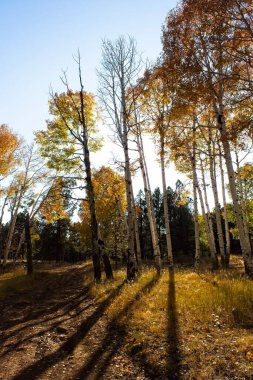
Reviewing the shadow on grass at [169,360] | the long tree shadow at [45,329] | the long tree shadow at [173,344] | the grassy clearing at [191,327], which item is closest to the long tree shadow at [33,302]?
the long tree shadow at [45,329]

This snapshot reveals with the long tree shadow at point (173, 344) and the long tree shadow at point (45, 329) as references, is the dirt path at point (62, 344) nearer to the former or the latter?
the long tree shadow at point (45, 329)

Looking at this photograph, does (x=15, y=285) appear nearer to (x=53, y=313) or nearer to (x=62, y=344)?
(x=53, y=313)

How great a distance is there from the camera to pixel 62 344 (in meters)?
5.95

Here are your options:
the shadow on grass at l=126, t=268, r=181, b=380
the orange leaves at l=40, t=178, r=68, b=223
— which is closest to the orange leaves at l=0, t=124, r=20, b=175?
the orange leaves at l=40, t=178, r=68, b=223

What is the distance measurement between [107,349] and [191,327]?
166cm

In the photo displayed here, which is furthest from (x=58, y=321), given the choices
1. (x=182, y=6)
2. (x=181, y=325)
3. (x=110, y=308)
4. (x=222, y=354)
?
(x=182, y=6)

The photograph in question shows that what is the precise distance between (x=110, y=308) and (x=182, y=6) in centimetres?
961

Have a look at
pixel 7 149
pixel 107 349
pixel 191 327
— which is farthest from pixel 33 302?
pixel 7 149

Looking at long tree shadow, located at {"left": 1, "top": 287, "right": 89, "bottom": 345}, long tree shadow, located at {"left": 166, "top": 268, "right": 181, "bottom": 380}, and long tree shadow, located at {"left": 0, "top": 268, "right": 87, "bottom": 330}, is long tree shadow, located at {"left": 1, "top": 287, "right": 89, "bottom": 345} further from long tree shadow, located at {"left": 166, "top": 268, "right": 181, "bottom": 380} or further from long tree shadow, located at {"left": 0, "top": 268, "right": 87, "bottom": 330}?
long tree shadow, located at {"left": 166, "top": 268, "right": 181, "bottom": 380}

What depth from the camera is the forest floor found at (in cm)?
442

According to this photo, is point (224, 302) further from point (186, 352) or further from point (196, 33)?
point (196, 33)

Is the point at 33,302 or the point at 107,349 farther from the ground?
the point at 33,302

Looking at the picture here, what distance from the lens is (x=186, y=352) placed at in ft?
15.4

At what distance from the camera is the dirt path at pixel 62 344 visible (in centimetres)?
467
